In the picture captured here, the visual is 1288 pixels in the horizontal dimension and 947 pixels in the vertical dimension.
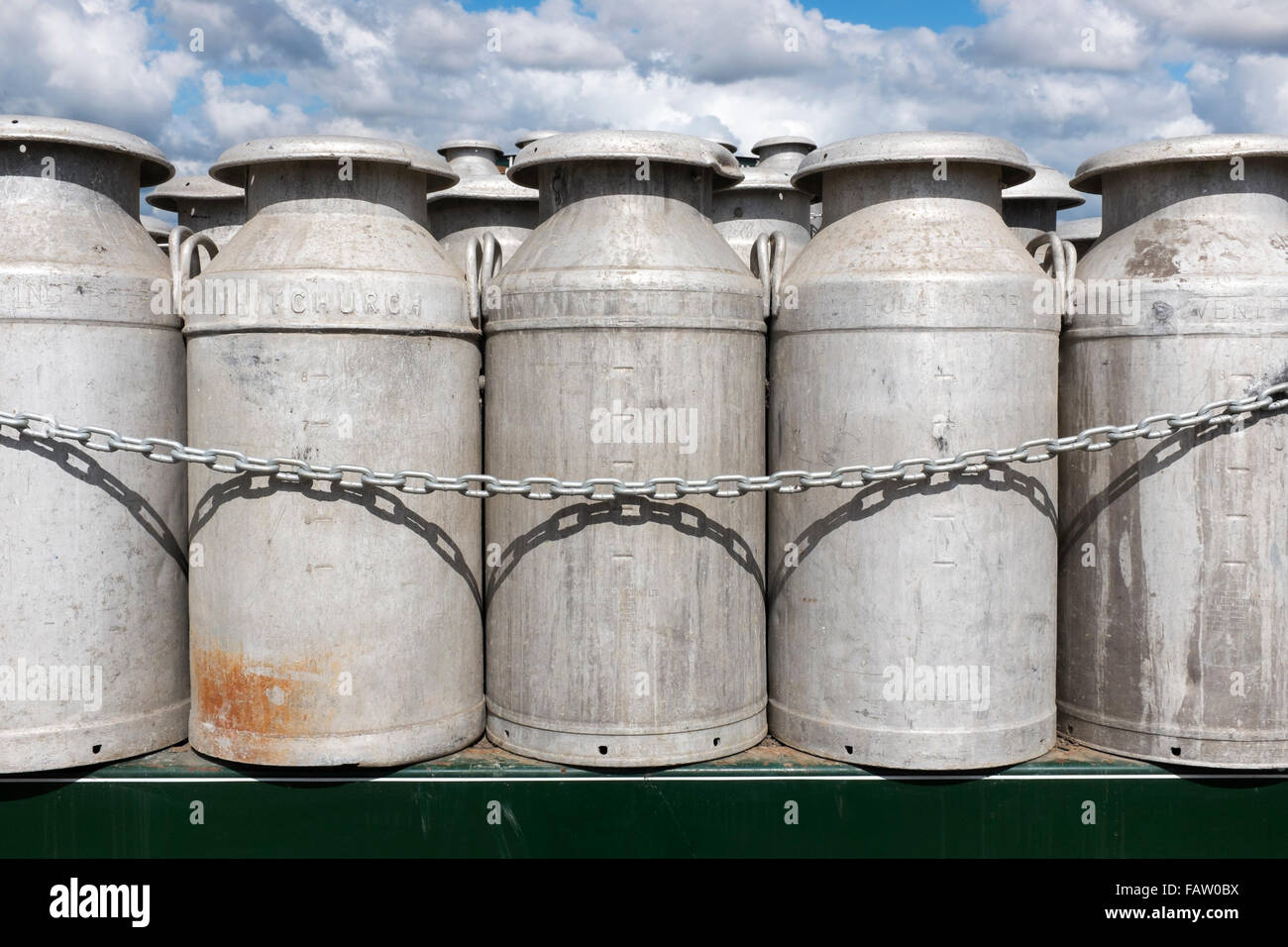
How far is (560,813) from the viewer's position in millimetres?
4336

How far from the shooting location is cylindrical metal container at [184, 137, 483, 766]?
426 cm

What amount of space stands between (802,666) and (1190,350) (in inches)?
76.7

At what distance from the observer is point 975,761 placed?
4.35 m

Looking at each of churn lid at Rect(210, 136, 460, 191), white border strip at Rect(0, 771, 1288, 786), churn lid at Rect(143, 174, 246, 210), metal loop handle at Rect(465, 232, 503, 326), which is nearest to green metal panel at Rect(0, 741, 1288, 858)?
white border strip at Rect(0, 771, 1288, 786)

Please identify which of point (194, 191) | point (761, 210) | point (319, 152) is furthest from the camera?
point (761, 210)

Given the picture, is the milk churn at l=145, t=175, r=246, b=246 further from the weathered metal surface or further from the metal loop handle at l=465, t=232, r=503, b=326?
the metal loop handle at l=465, t=232, r=503, b=326

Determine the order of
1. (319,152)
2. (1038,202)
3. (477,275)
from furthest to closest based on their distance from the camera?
(1038,202), (477,275), (319,152)

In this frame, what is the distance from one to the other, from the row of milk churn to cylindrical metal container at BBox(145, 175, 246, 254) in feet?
5.76

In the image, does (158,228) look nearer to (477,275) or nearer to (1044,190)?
(477,275)

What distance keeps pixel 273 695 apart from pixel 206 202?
11.2 ft

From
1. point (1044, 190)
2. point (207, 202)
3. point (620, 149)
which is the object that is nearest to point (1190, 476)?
point (620, 149)

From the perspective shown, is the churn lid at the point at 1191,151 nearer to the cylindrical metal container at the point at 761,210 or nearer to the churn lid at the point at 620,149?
the churn lid at the point at 620,149
